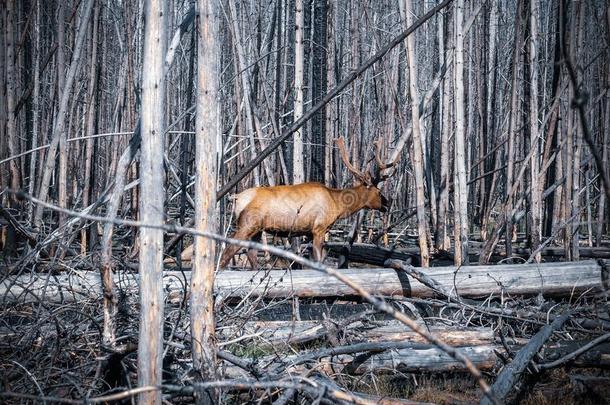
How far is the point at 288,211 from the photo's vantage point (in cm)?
945

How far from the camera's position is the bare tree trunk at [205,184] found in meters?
3.83

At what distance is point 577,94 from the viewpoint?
2141mm

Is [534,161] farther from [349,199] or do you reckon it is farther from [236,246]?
[236,246]

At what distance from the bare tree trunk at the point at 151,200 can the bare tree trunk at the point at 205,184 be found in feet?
0.92

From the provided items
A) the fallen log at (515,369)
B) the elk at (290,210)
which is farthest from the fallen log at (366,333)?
the elk at (290,210)

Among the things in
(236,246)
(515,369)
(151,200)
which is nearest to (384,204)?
(236,246)

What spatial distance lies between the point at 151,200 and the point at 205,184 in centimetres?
40

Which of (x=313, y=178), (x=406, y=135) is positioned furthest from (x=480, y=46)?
(x=406, y=135)

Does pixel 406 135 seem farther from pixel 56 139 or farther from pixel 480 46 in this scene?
pixel 480 46

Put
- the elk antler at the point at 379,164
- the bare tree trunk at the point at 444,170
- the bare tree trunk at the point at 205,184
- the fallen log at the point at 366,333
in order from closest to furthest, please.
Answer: the bare tree trunk at the point at 205,184
the fallen log at the point at 366,333
the elk antler at the point at 379,164
the bare tree trunk at the point at 444,170

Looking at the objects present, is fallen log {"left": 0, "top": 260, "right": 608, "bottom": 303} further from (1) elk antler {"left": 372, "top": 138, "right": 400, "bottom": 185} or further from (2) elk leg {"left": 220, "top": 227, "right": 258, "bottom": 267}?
(1) elk antler {"left": 372, "top": 138, "right": 400, "bottom": 185}

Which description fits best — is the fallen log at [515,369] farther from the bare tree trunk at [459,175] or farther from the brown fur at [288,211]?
the brown fur at [288,211]

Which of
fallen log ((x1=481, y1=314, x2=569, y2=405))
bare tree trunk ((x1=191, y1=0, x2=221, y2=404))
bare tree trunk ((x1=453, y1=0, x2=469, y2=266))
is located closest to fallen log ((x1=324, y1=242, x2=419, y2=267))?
bare tree trunk ((x1=453, y1=0, x2=469, y2=266))

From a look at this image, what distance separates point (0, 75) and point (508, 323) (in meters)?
7.56
